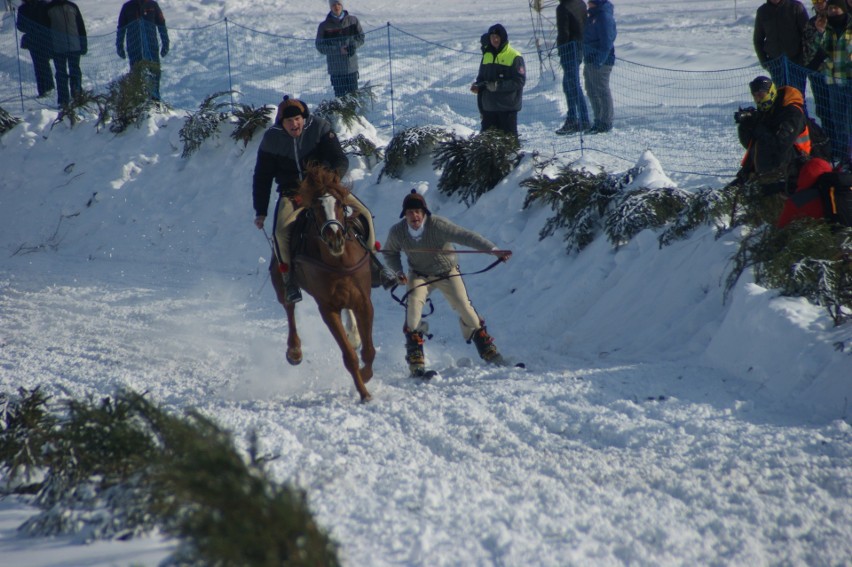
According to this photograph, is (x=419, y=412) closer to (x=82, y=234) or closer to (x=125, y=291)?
(x=125, y=291)

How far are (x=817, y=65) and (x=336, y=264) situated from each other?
682 cm

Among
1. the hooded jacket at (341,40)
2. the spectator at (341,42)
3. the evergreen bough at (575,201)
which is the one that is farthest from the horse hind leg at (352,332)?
the hooded jacket at (341,40)

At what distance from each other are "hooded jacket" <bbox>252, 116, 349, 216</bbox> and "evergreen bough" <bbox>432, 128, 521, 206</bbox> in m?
3.08

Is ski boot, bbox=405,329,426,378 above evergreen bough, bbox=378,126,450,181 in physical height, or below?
below

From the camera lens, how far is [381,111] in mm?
16344

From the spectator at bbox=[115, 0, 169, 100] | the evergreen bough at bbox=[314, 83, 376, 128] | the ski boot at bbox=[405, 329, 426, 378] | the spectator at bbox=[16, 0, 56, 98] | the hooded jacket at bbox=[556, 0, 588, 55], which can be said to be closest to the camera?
the ski boot at bbox=[405, 329, 426, 378]

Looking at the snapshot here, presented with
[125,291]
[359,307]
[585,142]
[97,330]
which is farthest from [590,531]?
[585,142]

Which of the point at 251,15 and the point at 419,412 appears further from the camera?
the point at 251,15

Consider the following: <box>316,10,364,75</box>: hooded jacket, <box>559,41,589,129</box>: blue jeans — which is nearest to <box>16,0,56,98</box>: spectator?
<box>316,10,364,75</box>: hooded jacket

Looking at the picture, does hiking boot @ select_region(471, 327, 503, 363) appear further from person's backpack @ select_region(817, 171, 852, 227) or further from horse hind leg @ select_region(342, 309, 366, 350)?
person's backpack @ select_region(817, 171, 852, 227)

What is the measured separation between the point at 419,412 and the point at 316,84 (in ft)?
41.2

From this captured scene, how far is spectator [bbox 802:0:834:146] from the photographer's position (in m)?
10.1

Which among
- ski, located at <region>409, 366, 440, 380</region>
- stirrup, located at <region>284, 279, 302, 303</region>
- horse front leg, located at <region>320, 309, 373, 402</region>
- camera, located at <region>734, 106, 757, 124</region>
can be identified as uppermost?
camera, located at <region>734, 106, 757, 124</region>

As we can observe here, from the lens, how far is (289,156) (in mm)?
8531
